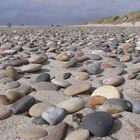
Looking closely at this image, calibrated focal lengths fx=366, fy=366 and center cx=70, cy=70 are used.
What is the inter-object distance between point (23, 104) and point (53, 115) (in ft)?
1.18

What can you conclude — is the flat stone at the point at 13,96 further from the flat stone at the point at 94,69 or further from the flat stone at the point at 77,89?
the flat stone at the point at 94,69

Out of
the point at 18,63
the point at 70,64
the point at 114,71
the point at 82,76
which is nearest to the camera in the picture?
the point at 82,76

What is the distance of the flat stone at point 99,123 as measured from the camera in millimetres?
2404

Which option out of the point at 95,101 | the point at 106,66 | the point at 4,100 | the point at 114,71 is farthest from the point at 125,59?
the point at 4,100

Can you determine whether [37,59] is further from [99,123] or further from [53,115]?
[99,123]

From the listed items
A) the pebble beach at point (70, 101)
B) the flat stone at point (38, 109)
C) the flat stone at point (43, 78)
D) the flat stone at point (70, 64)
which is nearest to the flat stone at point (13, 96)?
the pebble beach at point (70, 101)

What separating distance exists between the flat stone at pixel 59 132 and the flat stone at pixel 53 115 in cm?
10

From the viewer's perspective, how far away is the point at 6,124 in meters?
2.69

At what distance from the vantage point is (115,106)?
108 inches

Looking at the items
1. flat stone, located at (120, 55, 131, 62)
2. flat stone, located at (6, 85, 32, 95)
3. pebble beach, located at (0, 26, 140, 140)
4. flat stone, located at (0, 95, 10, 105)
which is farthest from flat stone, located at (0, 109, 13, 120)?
flat stone, located at (120, 55, 131, 62)

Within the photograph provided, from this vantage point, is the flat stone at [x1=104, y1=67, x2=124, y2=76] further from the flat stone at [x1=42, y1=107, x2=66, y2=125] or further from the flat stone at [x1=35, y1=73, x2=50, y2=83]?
the flat stone at [x1=42, y1=107, x2=66, y2=125]

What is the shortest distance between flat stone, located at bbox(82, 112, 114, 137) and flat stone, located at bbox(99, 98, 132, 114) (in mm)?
179

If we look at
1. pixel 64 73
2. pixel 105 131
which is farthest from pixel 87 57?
pixel 105 131

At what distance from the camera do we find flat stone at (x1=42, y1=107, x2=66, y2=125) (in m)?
2.61
